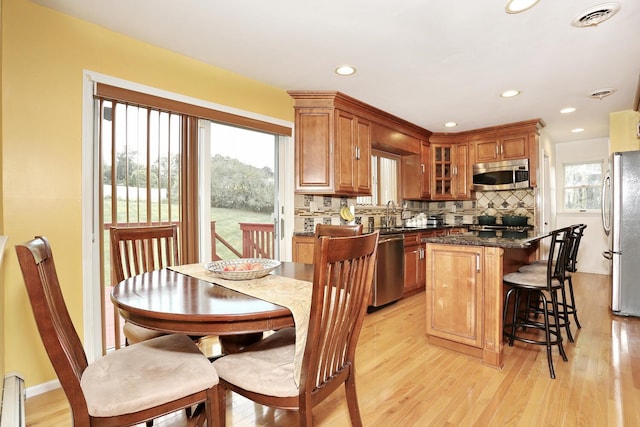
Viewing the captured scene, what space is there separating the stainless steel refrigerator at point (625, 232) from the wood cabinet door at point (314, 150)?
2.94 metres

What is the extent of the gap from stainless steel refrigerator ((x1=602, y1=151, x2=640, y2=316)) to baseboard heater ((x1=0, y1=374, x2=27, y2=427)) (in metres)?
4.85

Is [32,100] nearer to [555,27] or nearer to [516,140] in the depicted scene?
[555,27]

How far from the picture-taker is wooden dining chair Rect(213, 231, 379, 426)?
1.13 meters

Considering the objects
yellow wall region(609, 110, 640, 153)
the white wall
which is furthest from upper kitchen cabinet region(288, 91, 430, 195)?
the white wall

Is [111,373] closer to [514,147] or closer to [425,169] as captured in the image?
[425,169]

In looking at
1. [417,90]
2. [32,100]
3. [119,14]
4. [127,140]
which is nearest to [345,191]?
[417,90]

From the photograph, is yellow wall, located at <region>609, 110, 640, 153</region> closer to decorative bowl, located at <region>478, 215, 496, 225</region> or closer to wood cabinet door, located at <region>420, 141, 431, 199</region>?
decorative bowl, located at <region>478, 215, 496, 225</region>

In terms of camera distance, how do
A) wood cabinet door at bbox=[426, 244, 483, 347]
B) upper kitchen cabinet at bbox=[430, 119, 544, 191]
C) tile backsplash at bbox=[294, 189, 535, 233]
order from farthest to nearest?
1. upper kitchen cabinet at bbox=[430, 119, 544, 191]
2. tile backsplash at bbox=[294, 189, 535, 233]
3. wood cabinet door at bbox=[426, 244, 483, 347]

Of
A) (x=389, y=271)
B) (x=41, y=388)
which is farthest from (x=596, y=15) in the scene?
(x=41, y=388)

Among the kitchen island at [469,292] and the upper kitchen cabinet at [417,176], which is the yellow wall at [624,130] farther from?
the kitchen island at [469,292]

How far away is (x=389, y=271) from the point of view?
11.9 feet

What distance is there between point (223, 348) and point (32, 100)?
1827 mm

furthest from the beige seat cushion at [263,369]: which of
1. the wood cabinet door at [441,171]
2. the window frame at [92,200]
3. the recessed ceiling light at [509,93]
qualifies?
the wood cabinet door at [441,171]

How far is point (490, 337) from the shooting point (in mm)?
2301
